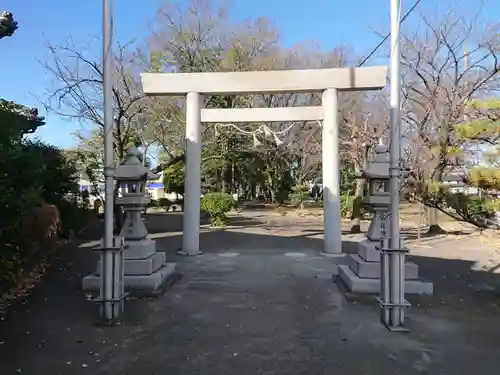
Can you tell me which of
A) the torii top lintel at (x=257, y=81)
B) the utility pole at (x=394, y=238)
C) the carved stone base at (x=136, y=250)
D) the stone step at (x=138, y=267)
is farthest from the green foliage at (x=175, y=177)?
the utility pole at (x=394, y=238)

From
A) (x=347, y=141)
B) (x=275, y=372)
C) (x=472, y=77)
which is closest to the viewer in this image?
(x=275, y=372)

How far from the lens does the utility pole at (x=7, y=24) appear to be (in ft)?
21.2

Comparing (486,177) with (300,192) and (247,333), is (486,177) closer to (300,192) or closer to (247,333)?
(247,333)

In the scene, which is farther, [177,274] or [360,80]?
[360,80]

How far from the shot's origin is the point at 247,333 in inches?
182

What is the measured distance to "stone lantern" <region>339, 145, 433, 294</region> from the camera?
6.22 m

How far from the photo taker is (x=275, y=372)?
3.65 meters

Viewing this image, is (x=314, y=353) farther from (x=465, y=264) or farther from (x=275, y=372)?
(x=465, y=264)

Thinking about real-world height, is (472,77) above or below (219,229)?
above

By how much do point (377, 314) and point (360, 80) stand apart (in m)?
5.31

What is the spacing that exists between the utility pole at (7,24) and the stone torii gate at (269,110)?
2.93 meters

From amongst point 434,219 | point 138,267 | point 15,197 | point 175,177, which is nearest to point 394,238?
point 138,267

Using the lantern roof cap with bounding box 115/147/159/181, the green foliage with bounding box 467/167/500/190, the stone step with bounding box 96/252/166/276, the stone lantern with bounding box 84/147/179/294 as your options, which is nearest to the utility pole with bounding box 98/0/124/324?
the stone lantern with bounding box 84/147/179/294

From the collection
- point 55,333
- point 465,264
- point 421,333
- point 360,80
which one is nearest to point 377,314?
point 421,333
